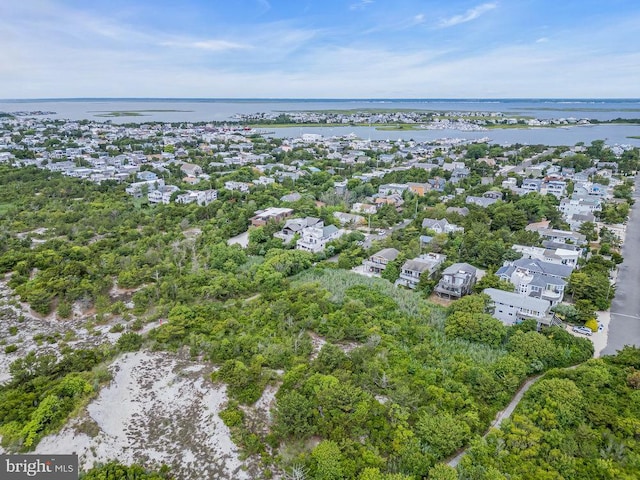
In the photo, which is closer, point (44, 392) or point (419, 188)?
point (44, 392)

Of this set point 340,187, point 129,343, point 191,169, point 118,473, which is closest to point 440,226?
point 340,187

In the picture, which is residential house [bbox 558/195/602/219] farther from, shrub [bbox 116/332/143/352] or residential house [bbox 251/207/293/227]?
shrub [bbox 116/332/143/352]

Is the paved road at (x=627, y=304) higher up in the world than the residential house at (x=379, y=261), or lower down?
lower down

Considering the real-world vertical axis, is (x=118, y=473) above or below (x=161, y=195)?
below

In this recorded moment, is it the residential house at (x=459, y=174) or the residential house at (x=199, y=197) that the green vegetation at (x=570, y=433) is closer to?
the residential house at (x=199, y=197)

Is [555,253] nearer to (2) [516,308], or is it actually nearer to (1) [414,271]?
(2) [516,308]

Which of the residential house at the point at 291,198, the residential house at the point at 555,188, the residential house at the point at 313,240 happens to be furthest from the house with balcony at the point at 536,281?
the residential house at the point at 555,188
